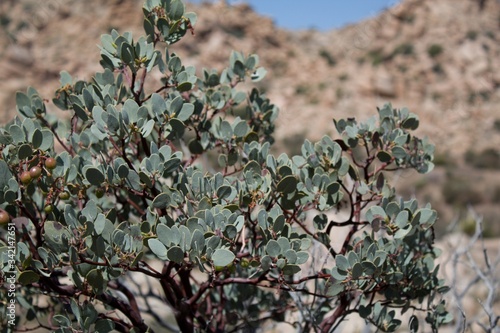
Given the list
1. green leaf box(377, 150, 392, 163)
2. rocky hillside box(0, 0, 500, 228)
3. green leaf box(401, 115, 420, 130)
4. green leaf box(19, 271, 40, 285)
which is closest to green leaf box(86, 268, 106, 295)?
green leaf box(19, 271, 40, 285)

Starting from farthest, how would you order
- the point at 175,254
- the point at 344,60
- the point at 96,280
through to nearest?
the point at 344,60 → the point at 96,280 → the point at 175,254

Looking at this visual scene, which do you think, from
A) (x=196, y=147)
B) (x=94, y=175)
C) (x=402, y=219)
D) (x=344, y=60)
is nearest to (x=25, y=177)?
(x=94, y=175)

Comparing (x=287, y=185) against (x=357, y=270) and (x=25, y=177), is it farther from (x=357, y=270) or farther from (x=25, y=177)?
(x=25, y=177)

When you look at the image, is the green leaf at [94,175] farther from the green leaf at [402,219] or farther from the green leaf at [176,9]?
the green leaf at [402,219]

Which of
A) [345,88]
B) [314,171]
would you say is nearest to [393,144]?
[314,171]

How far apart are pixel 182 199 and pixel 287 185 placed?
0.28 m

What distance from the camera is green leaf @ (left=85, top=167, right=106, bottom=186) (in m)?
1.36

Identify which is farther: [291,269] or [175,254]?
[291,269]

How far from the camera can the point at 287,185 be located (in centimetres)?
144

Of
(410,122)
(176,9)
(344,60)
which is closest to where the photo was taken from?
(176,9)

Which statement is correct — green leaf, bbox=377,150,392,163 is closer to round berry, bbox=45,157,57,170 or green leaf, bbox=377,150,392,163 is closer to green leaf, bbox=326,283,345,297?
green leaf, bbox=326,283,345,297

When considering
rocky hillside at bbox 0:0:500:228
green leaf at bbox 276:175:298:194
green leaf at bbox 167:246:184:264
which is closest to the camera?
green leaf at bbox 167:246:184:264

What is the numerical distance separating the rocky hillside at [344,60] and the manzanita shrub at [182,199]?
53.5 feet

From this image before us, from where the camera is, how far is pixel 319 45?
28.8 meters
